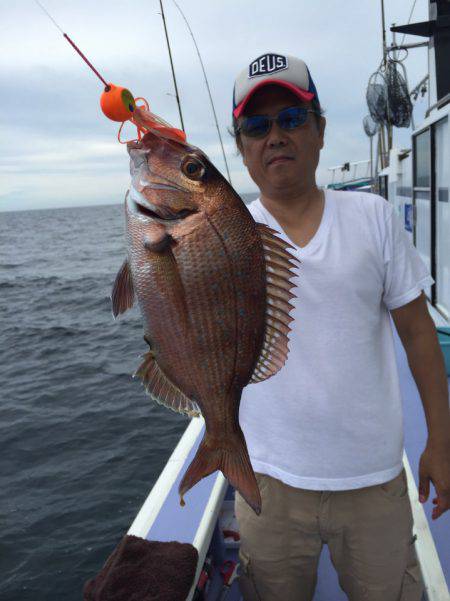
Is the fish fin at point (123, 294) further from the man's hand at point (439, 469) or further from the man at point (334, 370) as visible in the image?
the man's hand at point (439, 469)

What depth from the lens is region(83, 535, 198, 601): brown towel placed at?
2217mm

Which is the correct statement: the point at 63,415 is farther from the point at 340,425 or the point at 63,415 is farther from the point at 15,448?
the point at 340,425

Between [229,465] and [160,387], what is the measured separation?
35 cm

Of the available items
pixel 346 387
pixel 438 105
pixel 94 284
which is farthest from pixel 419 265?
pixel 94 284

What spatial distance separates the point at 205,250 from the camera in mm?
1406

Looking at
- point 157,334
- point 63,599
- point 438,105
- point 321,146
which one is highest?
point 438,105

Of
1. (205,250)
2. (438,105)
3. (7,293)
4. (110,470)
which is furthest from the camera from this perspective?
(7,293)

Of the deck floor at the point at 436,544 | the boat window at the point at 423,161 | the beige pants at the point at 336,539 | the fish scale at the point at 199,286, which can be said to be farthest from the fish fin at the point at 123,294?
the boat window at the point at 423,161

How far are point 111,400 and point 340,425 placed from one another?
8.15m

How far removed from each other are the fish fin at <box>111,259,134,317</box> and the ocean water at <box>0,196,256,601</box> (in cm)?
497

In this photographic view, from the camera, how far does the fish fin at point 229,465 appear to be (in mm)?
1601

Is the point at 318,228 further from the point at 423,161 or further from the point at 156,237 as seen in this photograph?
the point at 423,161

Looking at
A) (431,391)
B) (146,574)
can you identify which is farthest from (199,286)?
(146,574)

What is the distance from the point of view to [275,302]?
1537mm
